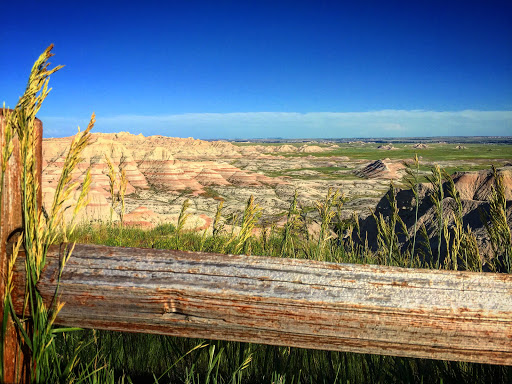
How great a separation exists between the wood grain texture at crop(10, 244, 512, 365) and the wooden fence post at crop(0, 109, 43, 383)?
87 millimetres

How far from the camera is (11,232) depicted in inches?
52.7

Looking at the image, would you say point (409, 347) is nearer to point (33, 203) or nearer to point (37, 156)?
point (33, 203)

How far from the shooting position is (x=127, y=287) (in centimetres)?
136

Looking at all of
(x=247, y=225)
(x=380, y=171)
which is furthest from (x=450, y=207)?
(x=380, y=171)

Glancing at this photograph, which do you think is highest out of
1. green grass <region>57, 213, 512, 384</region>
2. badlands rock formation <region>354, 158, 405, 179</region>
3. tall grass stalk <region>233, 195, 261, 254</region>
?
tall grass stalk <region>233, 195, 261, 254</region>

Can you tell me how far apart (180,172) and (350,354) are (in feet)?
129

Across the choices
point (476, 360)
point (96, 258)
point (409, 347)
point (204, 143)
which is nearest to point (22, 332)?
point (96, 258)

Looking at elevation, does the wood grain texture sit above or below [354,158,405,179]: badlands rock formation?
above

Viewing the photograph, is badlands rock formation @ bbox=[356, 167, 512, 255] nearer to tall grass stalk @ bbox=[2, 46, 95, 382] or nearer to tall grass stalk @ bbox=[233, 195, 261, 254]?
tall grass stalk @ bbox=[233, 195, 261, 254]

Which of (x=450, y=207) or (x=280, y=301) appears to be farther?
(x=450, y=207)

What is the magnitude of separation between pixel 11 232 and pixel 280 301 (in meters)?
1.03

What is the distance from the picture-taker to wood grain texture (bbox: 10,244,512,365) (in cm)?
132

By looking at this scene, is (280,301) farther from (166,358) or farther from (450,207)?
(450,207)

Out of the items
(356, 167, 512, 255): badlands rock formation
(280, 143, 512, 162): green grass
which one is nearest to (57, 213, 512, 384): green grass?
(356, 167, 512, 255): badlands rock formation
